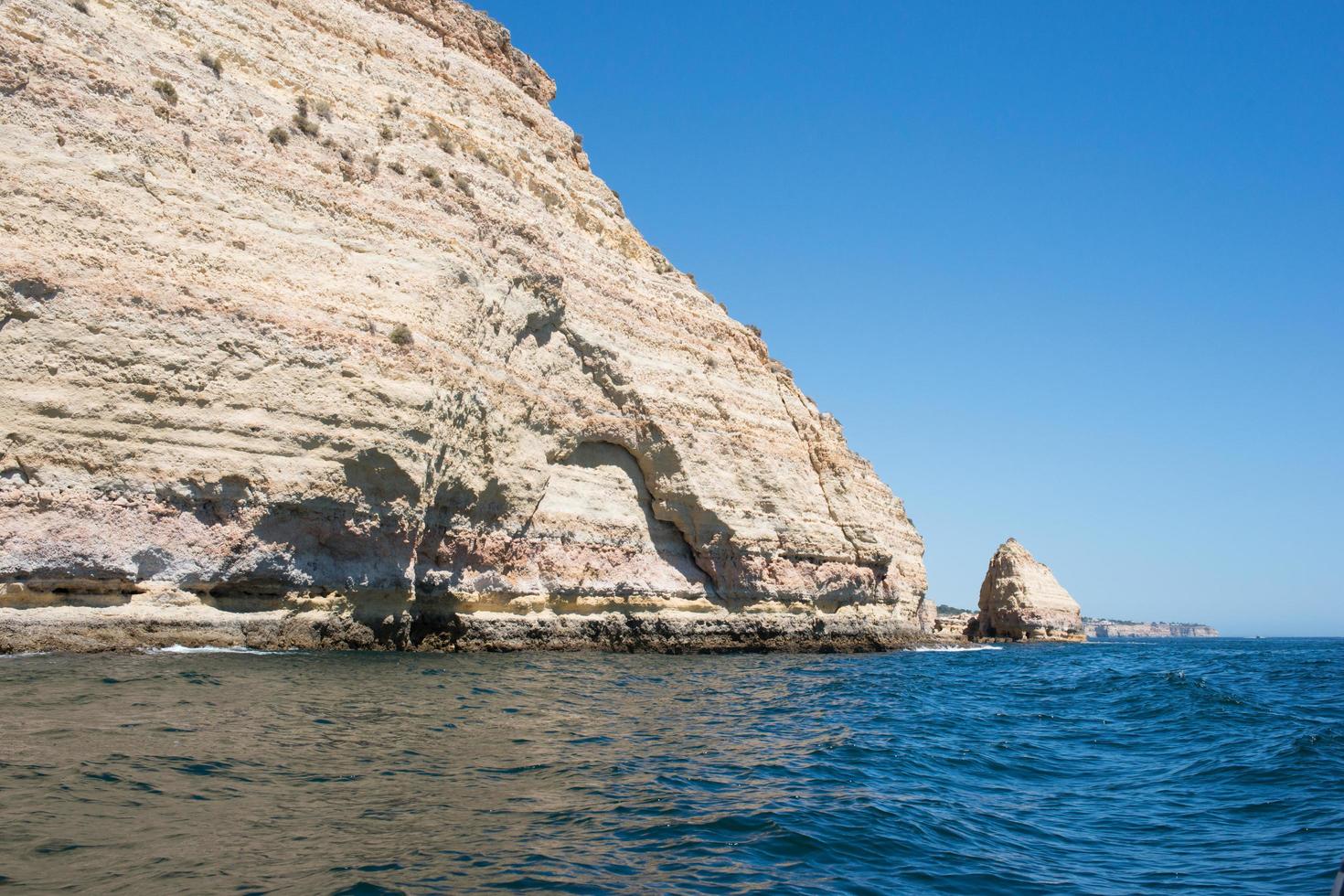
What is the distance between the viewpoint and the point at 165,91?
54.4 feet

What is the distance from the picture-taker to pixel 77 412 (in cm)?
1346

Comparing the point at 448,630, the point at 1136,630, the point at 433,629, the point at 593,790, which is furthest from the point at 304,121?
the point at 1136,630

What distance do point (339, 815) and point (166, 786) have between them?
132cm

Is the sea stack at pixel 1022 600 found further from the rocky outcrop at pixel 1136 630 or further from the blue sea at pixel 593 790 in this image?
the rocky outcrop at pixel 1136 630

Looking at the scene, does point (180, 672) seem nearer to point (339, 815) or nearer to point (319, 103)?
point (339, 815)

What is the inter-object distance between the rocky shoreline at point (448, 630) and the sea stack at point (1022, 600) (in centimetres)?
3332

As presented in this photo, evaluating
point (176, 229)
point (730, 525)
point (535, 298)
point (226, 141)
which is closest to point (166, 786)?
point (176, 229)

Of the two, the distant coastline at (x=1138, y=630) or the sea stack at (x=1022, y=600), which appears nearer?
the sea stack at (x=1022, y=600)

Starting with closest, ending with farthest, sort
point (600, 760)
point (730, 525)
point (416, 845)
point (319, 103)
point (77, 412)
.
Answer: point (416, 845) < point (600, 760) < point (77, 412) < point (319, 103) < point (730, 525)

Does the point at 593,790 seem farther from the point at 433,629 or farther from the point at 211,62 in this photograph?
the point at 211,62

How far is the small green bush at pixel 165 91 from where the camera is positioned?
54.2 ft

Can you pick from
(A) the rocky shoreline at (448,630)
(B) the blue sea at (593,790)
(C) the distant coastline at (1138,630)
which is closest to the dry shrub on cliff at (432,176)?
(A) the rocky shoreline at (448,630)

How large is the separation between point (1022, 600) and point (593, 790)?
5958 centimetres

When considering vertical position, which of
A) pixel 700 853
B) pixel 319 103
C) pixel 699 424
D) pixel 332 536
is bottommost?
pixel 700 853
